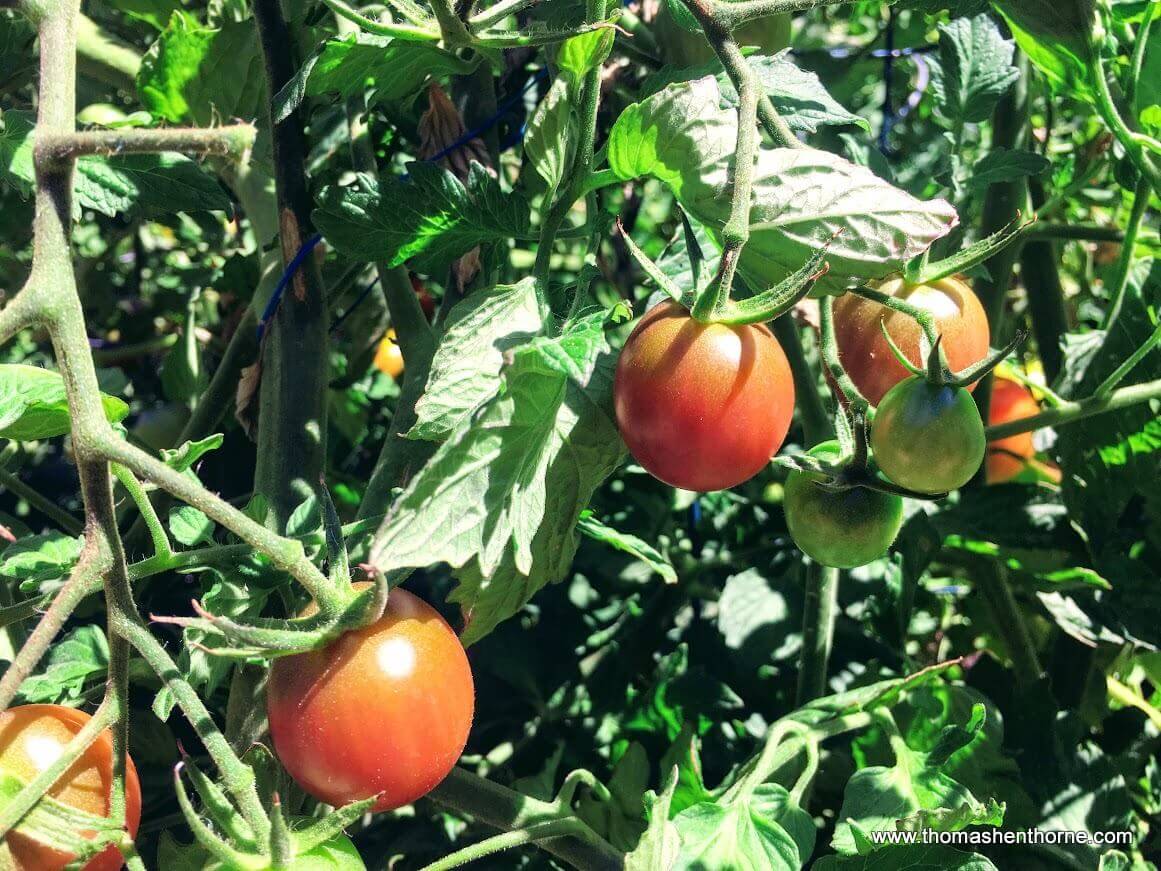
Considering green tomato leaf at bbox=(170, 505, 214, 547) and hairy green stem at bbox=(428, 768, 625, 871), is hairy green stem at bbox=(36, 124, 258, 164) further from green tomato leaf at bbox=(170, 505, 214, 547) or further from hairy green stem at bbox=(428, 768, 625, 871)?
hairy green stem at bbox=(428, 768, 625, 871)

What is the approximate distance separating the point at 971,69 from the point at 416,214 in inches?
19.1

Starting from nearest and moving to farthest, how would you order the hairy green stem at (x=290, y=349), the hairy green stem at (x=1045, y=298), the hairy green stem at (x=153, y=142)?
the hairy green stem at (x=153, y=142)
the hairy green stem at (x=290, y=349)
the hairy green stem at (x=1045, y=298)

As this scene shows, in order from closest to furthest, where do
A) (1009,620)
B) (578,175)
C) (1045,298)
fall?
(578,175) → (1009,620) → (1045,298)

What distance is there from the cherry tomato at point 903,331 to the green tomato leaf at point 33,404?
416 mm

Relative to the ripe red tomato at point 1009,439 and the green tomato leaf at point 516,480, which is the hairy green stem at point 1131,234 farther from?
the green tomato leaf at point 516,480

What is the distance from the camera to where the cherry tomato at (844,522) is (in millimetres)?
598

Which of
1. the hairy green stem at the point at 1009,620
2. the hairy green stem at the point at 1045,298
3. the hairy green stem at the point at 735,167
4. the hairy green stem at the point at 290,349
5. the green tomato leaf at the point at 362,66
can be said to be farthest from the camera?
the hairy green stem at the point at 1045,298

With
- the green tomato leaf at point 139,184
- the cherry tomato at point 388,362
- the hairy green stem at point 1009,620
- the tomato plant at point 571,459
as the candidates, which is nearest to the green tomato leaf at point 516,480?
the tomato plant at point 571,459

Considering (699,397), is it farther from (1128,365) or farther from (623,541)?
(1128,365)

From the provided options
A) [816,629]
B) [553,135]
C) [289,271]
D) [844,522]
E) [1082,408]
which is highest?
[553,135]

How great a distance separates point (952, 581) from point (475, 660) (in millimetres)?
566

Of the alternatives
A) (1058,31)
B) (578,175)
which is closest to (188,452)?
(578,175)

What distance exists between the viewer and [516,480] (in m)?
0.50

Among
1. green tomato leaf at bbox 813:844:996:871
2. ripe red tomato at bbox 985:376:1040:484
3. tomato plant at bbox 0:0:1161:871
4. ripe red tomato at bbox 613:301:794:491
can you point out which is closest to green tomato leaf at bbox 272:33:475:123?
tomato plant at bbox 0:0:1161:871
